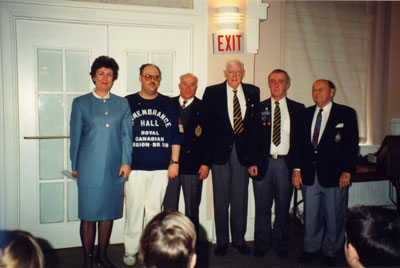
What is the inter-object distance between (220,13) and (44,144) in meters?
1.96

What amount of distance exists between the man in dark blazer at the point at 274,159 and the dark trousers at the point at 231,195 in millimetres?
110

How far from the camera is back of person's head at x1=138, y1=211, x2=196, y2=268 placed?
94cm

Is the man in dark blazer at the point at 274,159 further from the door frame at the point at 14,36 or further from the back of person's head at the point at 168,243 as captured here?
the back of person's head at the point at 168,243

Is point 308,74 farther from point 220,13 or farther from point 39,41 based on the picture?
point 39,41

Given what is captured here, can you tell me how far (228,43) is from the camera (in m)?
2.95

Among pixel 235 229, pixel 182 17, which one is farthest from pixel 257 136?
pixel 182 17

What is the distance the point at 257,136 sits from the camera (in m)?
2.70

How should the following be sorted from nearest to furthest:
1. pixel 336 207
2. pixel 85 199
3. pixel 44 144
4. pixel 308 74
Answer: pixel 85 199, pixel 336 207, pixel 44 144, pixel 308 74

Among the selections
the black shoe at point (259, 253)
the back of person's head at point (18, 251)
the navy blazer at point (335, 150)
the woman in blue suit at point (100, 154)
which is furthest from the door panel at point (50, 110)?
the back of person's head at point (18, 251)

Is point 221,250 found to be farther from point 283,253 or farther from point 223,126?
point 223,126

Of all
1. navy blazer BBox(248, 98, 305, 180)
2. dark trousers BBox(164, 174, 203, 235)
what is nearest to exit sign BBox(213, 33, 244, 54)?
navy blazer BBox(248, 98, 305, 180)

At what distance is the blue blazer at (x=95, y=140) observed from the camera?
2.31m

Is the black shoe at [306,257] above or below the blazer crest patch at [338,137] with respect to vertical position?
below

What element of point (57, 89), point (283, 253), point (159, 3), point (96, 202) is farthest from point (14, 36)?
point (283, 253)
